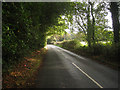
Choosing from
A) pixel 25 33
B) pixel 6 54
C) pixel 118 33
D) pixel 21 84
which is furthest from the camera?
pixel 118 33

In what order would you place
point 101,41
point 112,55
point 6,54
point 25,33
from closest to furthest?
point 6,54, point 25,33, point 112,55, point 101,41

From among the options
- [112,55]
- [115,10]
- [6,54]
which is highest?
[115,10]

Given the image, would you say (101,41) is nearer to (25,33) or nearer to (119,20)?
(119,20)

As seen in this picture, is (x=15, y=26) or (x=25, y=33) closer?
(x=15, y=26)

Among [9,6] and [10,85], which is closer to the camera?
[10,85]

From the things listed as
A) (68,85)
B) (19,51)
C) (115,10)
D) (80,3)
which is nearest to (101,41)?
(115,10)

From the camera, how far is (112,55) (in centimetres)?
1038

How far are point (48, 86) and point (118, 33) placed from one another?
11.8 metres

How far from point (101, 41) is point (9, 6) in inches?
603

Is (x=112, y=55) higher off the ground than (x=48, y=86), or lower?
higher

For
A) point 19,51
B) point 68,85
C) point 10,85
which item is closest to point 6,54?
point 19,51

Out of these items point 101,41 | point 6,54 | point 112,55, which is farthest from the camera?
point 101,41

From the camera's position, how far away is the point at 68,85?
543 centimetres

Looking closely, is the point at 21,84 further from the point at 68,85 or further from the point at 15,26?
the point at 15,26
